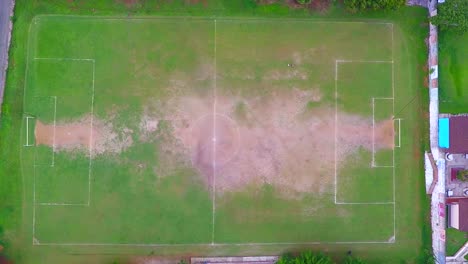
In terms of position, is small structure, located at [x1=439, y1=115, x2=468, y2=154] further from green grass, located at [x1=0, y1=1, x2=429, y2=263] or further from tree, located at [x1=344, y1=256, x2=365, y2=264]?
tree, located at [x1=344, y1=256, x2=365, y2=264]

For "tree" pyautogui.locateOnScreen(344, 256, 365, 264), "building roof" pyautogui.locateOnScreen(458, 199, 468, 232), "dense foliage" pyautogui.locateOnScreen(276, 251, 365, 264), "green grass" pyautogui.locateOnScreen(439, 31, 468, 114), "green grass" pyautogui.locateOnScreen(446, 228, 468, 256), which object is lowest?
"tree" pyautogui.locateOnScreen(344, 256, 365, 264)

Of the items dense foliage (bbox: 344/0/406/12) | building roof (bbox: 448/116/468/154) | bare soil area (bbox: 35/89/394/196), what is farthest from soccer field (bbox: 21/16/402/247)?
building roof (bbox: 448/116/468/154)

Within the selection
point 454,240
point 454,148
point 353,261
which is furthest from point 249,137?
point 454,240

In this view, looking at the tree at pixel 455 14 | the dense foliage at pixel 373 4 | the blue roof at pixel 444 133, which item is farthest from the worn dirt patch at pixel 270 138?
the tree at pixel 455 14

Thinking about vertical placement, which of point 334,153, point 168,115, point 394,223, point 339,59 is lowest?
point 394,223

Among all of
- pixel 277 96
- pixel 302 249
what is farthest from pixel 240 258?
pixel 277 96

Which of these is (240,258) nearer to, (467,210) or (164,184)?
(164,184)

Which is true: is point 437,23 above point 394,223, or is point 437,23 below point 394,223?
above
